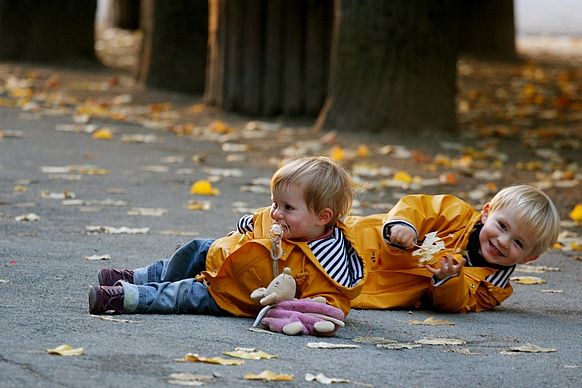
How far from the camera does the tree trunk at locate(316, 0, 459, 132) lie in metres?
9.63

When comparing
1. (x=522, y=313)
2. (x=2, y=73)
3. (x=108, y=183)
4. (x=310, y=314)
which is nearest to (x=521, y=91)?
(x=2, y=73)

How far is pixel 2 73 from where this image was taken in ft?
43.1

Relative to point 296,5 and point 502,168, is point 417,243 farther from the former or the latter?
point 296,5

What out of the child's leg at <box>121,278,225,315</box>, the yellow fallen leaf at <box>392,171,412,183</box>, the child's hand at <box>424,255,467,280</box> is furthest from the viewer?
the yellow fallen leaf at <box>392,171,412,183</box>

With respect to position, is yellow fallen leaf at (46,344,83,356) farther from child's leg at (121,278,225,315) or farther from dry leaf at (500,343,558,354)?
dry leaf at (500,343,558,354)

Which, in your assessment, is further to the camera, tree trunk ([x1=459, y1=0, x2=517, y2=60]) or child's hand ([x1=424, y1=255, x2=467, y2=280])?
tree trunk ([x1=459, y1=0, x2=517, y2=60])

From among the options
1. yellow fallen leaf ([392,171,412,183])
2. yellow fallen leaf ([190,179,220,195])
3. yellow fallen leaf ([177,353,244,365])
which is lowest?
yellow fallen leaf ([392,171,412,183])

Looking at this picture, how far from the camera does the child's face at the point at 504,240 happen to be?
4.76m

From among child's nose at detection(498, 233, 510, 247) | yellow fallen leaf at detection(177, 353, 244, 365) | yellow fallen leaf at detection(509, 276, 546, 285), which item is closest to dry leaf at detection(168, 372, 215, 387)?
yellow fallen leaf at detection(177, 353, 244, 365)

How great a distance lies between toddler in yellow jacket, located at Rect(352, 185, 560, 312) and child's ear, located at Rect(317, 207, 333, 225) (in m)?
0.37

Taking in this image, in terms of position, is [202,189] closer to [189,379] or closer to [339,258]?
[339,258]

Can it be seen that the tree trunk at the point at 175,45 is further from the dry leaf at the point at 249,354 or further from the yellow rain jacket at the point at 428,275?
the dry leaf at the point at 249,354

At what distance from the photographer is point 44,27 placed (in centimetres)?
1408

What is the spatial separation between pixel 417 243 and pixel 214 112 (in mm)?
6753
